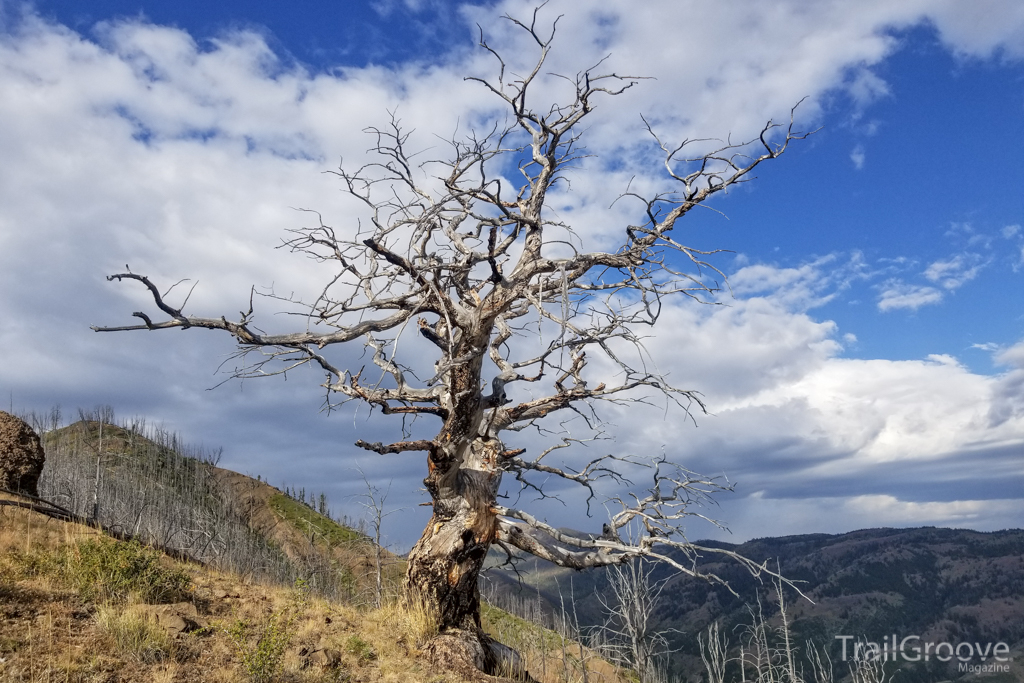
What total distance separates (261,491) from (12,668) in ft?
210

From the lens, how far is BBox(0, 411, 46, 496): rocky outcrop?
15.3 metres

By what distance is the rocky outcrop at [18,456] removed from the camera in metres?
15.3

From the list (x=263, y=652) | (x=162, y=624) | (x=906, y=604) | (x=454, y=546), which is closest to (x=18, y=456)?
(x=162, y=624)

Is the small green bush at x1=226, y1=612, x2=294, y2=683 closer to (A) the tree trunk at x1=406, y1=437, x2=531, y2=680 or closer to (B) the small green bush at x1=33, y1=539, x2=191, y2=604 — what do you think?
(B) the small green bush at x1=33, y1=539, x2=191, y2=604

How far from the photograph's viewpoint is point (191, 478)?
59.4m

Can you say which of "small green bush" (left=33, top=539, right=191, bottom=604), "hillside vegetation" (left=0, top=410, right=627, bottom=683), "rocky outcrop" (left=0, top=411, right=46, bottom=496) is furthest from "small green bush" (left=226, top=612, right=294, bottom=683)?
"rocky outcrop" (left=0, top=411, right=46, bottom=496)

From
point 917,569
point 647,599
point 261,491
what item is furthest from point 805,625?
point 647,599

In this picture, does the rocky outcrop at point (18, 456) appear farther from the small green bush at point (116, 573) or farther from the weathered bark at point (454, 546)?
the weathered bark at point (454, 546)

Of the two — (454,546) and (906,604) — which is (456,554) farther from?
(906,604)

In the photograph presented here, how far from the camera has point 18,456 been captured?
15.4 meters

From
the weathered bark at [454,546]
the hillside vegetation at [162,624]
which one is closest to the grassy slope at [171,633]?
the hillside vegetation at [162,624]

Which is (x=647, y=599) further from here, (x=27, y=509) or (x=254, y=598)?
(x=27, y=509)

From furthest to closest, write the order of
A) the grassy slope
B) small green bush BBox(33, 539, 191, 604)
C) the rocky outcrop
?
1. the rocky outcrop
2. small green bush BBox(33, 539, 191, 604)
3. the grassy slope

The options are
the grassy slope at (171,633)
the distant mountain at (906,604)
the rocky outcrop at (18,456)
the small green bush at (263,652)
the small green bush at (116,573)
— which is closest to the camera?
the grassy slope at (171,633)
